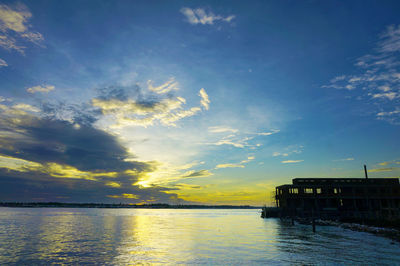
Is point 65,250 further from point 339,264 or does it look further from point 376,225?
point 376,225

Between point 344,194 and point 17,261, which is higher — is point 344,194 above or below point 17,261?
above

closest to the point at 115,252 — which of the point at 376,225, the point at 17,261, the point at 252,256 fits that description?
the point at 17,261

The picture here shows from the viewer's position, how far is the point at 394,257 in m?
28.8

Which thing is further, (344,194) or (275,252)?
(344,194)

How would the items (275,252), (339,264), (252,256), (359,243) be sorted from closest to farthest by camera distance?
1. (339,264)
2. (252,256)
3. (275,252)
4. (359,243)

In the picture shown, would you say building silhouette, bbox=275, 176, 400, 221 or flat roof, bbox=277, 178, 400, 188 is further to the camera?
flat roof, bbox=277, 178, 400, 188

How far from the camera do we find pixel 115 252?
3409 cm

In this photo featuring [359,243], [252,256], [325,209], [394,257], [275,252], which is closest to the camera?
[394,257]

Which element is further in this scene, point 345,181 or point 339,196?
point 345,181

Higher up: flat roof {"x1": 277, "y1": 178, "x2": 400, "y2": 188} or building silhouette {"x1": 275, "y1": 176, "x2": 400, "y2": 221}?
flat roof {"x1": 277, "y1": 178, "x2": 400, "y2": 188}

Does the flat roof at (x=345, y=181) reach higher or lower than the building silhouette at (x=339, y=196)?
higher

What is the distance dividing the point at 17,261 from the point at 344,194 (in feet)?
293

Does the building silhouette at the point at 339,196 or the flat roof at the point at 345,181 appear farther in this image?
the flat roof at the point at 345,181

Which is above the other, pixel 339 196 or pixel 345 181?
pixel 345 181
